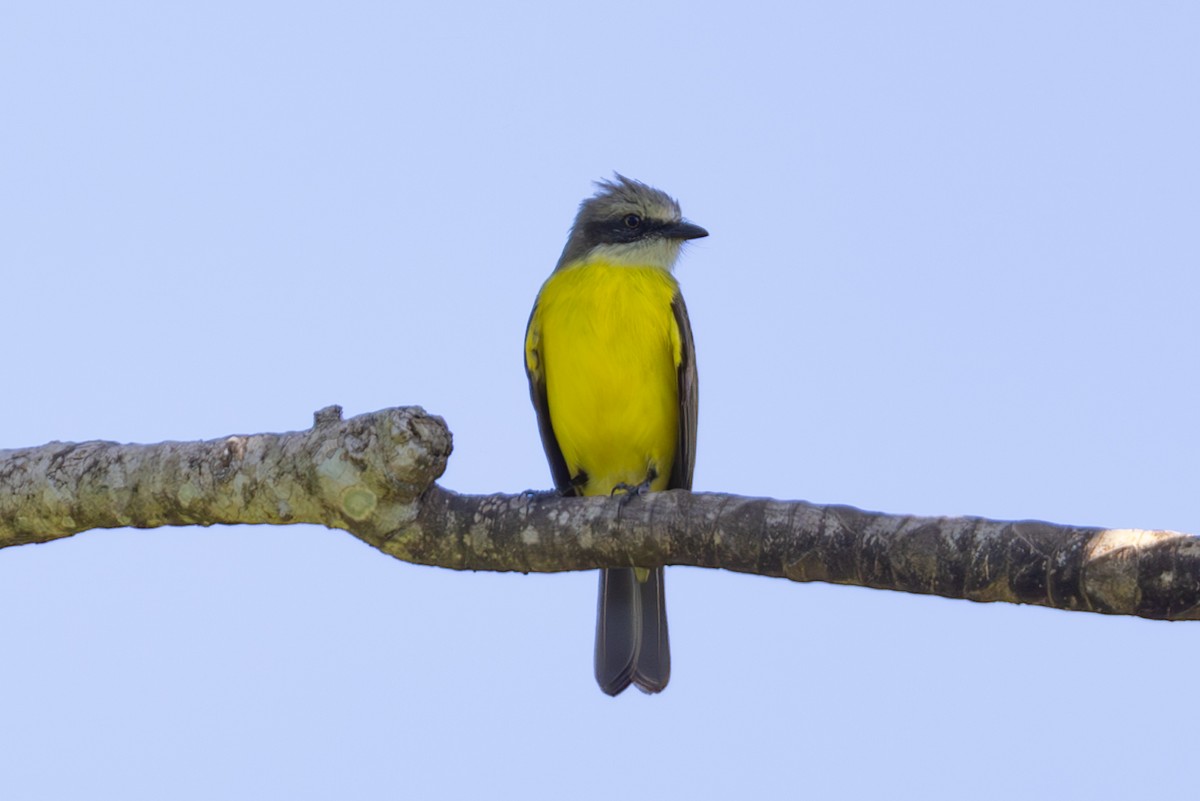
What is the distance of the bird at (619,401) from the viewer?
6961 millimetres

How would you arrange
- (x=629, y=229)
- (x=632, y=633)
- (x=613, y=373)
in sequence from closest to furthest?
(x=632, y=633), (x=613, y=373), (x=629, y=229)

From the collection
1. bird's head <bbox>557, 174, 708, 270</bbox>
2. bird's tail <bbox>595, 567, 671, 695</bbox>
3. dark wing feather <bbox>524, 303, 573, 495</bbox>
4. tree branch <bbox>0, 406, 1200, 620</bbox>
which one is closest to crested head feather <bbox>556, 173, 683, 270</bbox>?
bird's head <bbox>557, 174, 708, 270</bbox>

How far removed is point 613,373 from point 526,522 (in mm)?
2047

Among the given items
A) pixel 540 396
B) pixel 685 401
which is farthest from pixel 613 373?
pixel 540 396

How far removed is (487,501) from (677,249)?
3147 mm

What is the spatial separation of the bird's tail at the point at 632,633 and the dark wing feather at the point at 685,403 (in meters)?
0.57

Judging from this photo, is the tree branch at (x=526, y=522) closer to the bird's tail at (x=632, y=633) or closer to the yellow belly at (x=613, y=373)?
the bird's tail at (x=632, y=633)

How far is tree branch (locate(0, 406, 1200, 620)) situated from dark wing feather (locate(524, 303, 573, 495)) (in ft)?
7.06

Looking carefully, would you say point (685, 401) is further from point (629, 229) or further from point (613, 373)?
point (629, 229)

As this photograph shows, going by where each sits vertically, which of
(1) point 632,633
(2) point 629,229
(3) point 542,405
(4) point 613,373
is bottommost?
(1) point 632,633

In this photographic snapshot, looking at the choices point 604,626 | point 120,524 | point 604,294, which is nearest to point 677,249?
point 604,294

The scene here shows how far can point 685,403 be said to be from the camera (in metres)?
7.18

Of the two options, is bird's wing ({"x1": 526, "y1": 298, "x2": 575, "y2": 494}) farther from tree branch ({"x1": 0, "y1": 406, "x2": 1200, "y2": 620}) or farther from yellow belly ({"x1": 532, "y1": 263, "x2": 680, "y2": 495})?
tree branch ({"x1": 0, "y1": 406, "x2": 1200, "y2": 620})

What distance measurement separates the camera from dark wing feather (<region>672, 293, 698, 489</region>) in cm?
719
